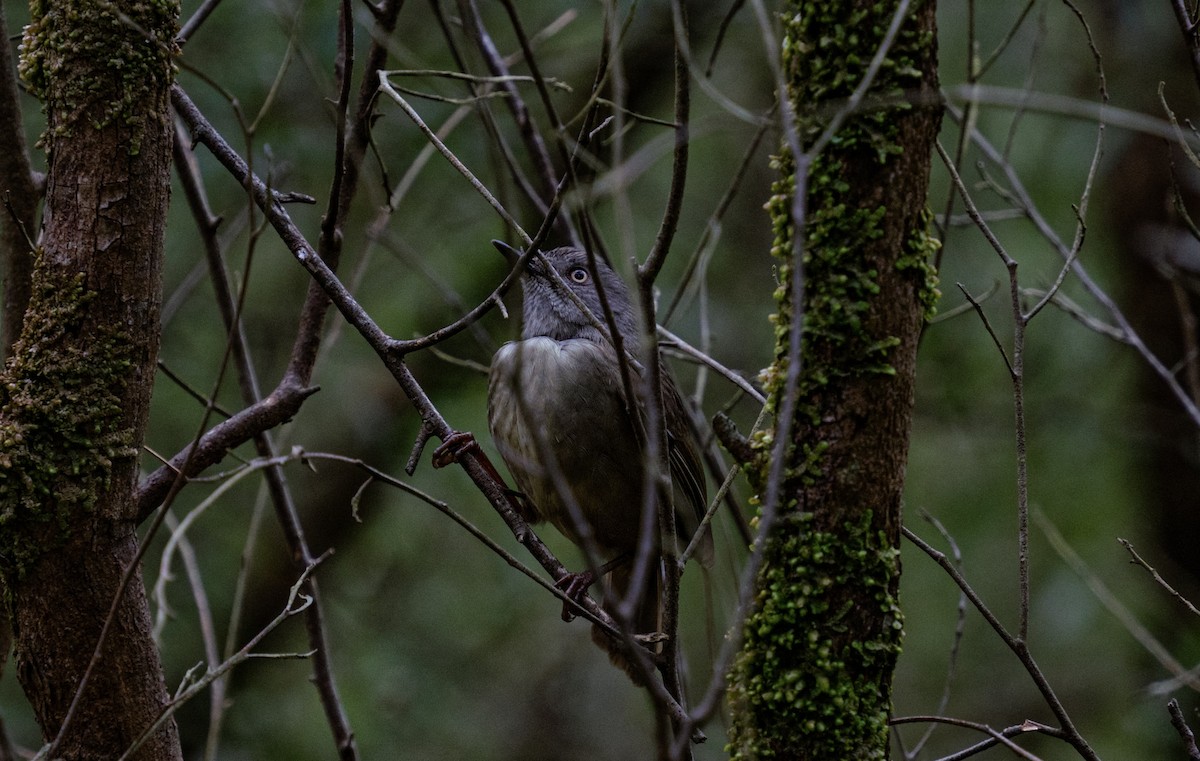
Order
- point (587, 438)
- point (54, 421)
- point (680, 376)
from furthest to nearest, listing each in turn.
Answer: point (680, 376), point (587, 438), point (54, 421)

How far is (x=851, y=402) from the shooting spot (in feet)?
7.59

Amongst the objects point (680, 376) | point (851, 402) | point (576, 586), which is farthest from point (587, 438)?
point (680, 376)

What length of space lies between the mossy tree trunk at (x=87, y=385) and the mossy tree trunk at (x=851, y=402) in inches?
58.8

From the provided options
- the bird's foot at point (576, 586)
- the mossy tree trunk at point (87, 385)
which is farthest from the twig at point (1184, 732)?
the mossy tree trunk at point (87, 385)

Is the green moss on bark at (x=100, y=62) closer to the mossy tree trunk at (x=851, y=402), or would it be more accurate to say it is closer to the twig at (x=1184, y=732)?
the mossy tree trunk at (x=851, y=402)

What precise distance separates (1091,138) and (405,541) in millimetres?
5332

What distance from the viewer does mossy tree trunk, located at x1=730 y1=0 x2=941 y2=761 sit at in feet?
7.52

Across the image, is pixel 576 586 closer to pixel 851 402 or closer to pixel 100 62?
pixel 851 402

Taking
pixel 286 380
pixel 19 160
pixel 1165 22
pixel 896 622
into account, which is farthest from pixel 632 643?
pixel 1165 22

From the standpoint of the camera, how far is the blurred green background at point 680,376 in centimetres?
629

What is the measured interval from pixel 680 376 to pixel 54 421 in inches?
205

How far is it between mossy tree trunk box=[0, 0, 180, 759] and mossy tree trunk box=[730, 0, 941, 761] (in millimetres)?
1493

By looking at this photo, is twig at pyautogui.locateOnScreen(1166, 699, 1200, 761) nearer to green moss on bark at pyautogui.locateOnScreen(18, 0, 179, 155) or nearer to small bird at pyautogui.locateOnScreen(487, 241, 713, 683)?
small bird at pyautogui.locateOnScreen(487, 241, 713, 683)

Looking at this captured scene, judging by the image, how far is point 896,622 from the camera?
2.32 m
